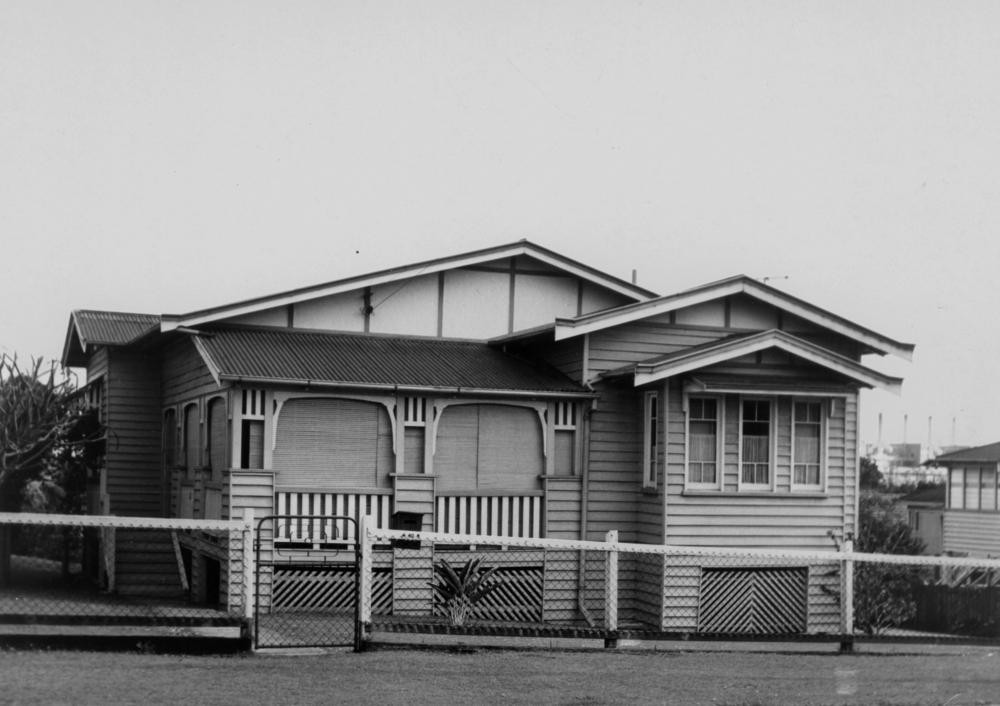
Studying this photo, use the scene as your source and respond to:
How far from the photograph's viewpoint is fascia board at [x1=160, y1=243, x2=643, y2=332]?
68.8 feet

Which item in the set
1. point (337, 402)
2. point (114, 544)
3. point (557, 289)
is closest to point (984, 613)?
point (557, 289)

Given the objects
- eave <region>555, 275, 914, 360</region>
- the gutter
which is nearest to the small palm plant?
the gutter

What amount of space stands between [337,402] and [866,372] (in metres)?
8.99

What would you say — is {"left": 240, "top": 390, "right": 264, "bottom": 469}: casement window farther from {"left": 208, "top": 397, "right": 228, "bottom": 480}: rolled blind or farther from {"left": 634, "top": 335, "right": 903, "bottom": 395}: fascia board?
{"left": 634, "top": 335, "right": 903, "bottom": 395}: fascia board

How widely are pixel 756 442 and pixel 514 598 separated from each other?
16.3 feet

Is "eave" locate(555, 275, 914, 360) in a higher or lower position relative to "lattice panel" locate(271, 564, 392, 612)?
higher

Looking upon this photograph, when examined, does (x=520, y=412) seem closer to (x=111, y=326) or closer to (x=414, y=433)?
(x=414, y=433)

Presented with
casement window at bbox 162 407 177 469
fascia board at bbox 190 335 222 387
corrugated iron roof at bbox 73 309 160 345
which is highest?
corrugated iron roof at bbox 73 309 160 345

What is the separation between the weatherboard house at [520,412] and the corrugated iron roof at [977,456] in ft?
74.5

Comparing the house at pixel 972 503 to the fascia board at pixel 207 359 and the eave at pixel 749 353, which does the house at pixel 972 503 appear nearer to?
the eave at pixel 749 353

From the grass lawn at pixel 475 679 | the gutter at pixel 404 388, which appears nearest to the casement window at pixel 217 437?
the gutter at pixel 404 388

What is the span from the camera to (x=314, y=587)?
1870 cm

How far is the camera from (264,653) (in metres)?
12.9

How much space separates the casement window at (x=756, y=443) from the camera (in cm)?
2105
